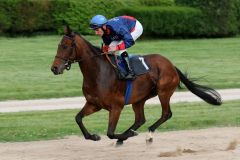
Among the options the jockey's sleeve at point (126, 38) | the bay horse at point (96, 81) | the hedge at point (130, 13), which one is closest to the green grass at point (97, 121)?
the bay horse at point (96, 81)

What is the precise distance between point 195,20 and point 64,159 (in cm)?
2114

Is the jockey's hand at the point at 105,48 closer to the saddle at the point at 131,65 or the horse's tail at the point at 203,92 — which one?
the saddle at the point at 131,65

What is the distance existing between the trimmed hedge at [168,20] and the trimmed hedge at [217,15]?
1.41 feet

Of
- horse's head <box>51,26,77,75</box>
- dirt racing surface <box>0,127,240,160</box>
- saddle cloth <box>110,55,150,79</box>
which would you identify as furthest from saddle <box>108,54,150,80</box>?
dirt racing surface <box>0,127,240,160</box>

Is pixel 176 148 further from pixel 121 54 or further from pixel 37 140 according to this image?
pixel 37 140

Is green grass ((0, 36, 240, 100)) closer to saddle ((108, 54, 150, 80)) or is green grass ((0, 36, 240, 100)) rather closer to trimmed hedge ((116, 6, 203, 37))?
trimmed hedge ((116, 6, 203, 37))

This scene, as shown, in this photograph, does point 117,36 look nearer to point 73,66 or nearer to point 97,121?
point 97,121

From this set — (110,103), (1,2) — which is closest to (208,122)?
(110,103)

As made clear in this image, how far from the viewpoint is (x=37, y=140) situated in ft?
40.3

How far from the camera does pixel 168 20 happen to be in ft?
99.8

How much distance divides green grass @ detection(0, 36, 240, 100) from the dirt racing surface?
20.3 ft

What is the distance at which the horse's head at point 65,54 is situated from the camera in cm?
1046

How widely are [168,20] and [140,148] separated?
63.3 feet

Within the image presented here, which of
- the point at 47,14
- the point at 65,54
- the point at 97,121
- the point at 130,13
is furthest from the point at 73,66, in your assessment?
the point at 65,54
